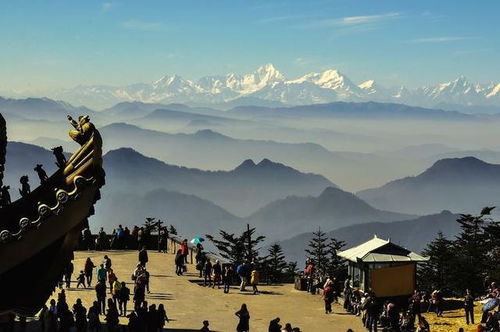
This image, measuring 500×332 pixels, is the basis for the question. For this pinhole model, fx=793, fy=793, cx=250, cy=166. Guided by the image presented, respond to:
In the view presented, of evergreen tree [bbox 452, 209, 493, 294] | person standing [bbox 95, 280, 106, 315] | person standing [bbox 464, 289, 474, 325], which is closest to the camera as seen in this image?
person standing [bbox 95, 280, 106, 315]

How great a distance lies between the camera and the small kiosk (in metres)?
30.8

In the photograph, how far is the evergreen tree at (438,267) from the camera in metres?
71.7

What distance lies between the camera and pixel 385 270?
101 feet

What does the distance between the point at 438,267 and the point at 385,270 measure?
49.3 meters

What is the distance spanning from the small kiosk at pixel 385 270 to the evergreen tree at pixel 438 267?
37.5 meters

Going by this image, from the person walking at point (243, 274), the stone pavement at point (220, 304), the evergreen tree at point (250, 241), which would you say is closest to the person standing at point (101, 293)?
the stone pavement at point (220, 304)

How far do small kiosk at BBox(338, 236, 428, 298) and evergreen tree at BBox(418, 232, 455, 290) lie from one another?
123 ft

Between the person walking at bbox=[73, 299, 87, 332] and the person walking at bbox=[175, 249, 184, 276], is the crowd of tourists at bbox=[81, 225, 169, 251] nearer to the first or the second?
the person walking at bbox=[175, 249, 184, 276]

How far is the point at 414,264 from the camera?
31.5 m

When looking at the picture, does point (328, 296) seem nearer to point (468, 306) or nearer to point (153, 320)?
point (468, 306)

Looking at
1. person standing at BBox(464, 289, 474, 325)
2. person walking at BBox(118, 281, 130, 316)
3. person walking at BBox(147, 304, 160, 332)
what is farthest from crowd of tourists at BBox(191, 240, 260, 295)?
person walking at BBox(147, 304, 160, 332)

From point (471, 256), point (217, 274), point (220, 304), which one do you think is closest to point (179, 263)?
point (217, 274)

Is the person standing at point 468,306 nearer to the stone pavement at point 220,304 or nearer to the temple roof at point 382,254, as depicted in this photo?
the temple roof at point 382,254

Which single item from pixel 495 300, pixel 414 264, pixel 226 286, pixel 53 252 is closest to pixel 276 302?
pixel 226 286
